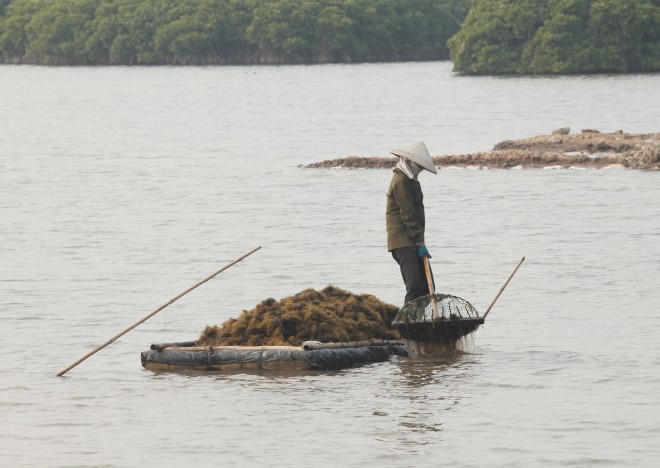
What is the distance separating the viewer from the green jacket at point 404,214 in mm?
14523

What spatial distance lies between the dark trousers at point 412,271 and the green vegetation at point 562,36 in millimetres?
79229

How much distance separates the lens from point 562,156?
36.2 m

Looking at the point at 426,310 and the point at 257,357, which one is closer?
the point at 257,357

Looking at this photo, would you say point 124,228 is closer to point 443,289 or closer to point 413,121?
point 443,289

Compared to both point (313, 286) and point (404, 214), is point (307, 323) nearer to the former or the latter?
point (404, 214)

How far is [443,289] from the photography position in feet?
64.5

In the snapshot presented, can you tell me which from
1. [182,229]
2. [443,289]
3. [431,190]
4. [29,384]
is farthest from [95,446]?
[431,190]

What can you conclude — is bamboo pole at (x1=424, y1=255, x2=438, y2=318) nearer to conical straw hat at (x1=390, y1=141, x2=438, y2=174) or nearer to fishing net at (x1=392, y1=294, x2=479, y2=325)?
fishing net at (x1=392, y1=294, x2=479, y2=325)

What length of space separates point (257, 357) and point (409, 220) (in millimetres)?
1919

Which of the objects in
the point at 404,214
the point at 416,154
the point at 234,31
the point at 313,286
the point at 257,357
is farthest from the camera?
the point at 234,31

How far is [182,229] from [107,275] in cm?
595

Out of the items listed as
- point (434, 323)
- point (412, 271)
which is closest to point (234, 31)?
point (412, 271)

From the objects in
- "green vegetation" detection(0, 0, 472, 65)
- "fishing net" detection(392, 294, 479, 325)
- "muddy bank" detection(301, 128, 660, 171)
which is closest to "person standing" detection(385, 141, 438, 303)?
"fishing net" detection(392, 294, 479, 325)

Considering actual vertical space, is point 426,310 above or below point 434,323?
above
